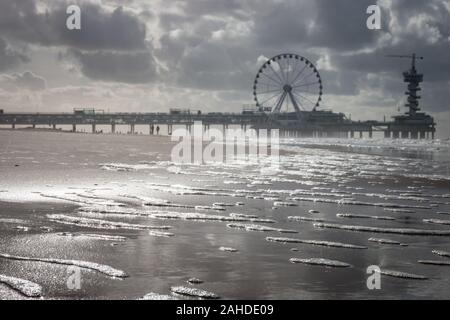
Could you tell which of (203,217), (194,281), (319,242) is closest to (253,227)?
(203,217)

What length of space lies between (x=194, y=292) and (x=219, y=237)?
320cm

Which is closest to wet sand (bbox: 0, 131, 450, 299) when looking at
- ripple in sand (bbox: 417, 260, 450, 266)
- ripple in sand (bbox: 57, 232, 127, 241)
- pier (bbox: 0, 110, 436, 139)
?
ripple in sand (bbox: 57, 232, 127, 241)

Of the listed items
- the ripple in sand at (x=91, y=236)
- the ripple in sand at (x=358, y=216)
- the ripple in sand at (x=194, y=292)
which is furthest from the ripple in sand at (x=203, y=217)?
the ripple in sand at (x=194, y=292)

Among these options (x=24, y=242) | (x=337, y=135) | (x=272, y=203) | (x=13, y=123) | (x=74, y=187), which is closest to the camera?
(x=24, y=242)

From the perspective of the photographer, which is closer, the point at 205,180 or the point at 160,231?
the point at 160,231

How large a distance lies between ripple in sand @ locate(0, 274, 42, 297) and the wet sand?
0.26ft

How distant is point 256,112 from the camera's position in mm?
191750

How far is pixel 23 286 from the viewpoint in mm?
5848

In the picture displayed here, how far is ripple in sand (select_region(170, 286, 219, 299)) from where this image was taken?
5719mm

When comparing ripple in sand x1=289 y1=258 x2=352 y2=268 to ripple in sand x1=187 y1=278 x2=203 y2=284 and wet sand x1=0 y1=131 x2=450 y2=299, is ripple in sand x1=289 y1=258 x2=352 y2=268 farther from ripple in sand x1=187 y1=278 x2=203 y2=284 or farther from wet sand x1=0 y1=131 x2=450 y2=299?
ripple in sand x1=187 y1=278 x2=203 y2=284
